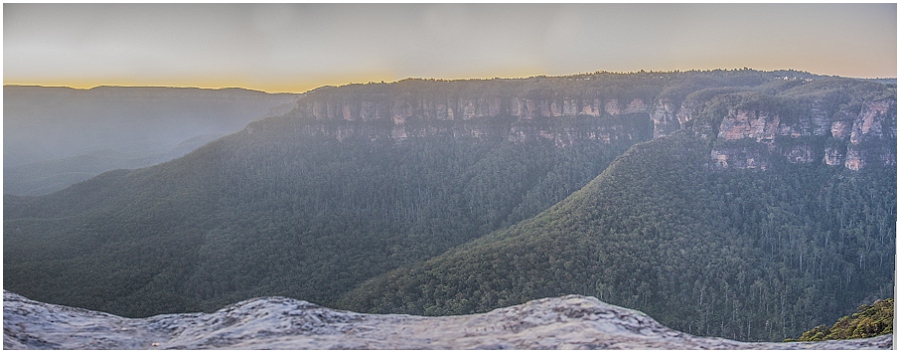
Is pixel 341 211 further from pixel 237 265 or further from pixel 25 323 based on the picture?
pixel 25 323

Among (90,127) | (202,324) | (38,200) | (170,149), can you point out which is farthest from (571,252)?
(90,127)

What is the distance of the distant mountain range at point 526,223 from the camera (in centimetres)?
1425

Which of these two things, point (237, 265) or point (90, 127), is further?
point (90, 127)

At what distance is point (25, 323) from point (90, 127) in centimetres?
4481

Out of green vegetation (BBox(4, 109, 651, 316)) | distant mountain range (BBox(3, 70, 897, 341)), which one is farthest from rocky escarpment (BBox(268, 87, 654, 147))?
distant mountain range (BBox(3, 70, 897, 341))

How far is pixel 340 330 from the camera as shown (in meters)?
5.40

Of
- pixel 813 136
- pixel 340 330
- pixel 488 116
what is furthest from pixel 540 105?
pixel 340 330

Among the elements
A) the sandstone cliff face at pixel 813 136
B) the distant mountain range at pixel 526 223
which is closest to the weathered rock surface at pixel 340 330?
the distant mountain range at pixel 526 223

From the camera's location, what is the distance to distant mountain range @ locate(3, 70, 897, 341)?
14.2m

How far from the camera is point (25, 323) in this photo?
5207mm

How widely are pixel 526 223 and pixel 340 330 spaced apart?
45.2 ft

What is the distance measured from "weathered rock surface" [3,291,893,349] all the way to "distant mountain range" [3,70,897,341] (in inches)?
306

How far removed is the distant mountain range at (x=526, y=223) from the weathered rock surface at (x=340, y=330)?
25.5ft

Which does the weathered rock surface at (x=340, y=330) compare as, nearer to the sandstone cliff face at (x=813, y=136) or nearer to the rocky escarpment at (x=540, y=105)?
the sandstone cliff face at (x=813, y=136)
